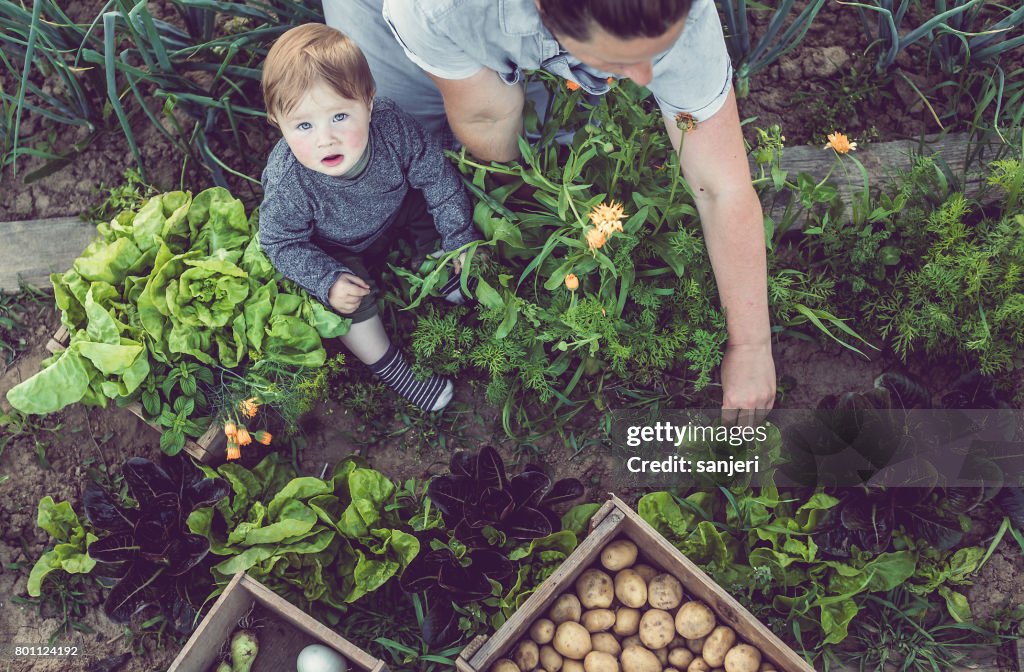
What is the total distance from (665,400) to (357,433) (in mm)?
Answer: 850

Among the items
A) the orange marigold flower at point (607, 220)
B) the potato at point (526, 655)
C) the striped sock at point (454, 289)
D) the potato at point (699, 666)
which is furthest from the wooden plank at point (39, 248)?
the potato at point (699, 666)

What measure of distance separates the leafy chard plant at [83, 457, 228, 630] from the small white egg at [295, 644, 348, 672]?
12.3 inches

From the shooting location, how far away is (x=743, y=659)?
1.62 metres

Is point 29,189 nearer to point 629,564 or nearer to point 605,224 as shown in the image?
point 605,224

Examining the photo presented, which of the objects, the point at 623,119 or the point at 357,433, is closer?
the point at 623,119

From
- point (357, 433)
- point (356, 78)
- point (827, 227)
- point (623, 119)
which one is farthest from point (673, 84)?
point (357, 433)

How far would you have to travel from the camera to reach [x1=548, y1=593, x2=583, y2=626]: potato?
1.71 m

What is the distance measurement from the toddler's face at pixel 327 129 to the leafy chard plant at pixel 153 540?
826mm

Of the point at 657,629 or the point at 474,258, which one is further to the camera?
the point at 474,258

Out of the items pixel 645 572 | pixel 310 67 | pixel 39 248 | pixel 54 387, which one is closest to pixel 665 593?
pixel 645 572

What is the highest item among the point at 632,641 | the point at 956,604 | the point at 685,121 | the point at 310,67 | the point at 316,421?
the point at 310,67

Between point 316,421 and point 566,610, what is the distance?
2.80 ft

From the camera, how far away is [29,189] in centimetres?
218

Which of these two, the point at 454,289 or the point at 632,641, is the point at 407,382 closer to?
the point at 454,289
